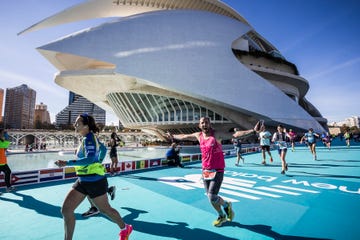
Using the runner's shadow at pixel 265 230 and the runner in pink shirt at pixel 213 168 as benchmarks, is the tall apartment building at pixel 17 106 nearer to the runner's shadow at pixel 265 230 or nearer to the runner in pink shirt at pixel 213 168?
Result: the runner in pink shirt at pixel 213 168

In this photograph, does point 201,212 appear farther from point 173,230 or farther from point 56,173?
point 56,173

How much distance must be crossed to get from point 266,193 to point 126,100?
28294 mm

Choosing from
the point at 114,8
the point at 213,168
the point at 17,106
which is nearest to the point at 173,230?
the point at 213,168

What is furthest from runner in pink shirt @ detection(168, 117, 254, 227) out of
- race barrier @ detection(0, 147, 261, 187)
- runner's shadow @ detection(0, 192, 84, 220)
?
race barrier @ detection(0, 147, 261, 187)

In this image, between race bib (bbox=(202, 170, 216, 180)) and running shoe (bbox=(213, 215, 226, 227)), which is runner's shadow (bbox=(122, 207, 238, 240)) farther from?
race bib (bbox=(202, 170, 216, 180))

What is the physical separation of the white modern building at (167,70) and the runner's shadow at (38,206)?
20.1 metres

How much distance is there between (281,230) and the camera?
3.04 meters

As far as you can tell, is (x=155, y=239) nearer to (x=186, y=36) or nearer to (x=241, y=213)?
(x=241, y=213)

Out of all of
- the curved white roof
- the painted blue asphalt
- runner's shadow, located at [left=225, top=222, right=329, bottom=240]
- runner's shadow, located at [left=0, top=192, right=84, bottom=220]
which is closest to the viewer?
runner's shadow, located at [left=225, top=222, right=329, bottom=240]

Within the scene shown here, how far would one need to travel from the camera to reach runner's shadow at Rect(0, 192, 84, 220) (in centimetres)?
384

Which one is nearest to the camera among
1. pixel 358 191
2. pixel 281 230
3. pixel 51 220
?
pixel 281 230

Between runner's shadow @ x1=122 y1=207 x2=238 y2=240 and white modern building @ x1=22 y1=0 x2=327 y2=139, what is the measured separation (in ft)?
71.8

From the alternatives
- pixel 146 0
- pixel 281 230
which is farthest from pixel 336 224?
pixel 146 0

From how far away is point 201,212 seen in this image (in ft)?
12.6
